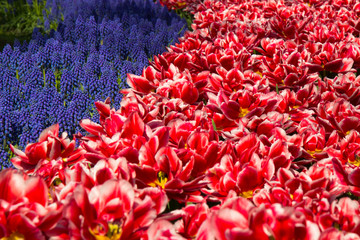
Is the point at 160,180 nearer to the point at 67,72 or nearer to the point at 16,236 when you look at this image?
the point at 16,236

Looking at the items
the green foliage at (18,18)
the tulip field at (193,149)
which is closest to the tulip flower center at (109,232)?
the tulip field at (193,149)

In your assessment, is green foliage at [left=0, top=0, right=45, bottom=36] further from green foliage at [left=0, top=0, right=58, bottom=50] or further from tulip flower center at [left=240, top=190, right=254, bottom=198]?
tulip flower center at [left=240, top=190, right=254, bottom=198]

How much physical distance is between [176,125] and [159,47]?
2.35 meters

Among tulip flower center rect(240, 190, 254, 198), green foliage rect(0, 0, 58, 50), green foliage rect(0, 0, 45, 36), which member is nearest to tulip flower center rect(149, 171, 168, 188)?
tulip flower center rect(240, 190, 254, 198)

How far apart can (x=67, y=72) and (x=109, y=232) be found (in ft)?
6.79

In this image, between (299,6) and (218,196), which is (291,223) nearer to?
(218,196)

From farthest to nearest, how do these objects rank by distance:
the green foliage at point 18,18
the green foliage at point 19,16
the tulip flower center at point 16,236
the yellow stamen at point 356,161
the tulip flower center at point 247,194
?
the green foliage at point 19,16, the green foliage at point 18,18, the yellow stamen at point 356,161, the tulip flower center at point 247,194, the tulip flower center at point 16,236

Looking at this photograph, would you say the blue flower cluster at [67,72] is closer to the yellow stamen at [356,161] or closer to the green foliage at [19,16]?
the yellow stamen at [356,161]

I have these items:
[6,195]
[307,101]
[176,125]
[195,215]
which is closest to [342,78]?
[307,101]

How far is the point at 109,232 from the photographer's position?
877mm

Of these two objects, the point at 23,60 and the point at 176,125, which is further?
the point at 23,60

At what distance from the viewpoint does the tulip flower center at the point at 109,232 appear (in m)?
0.86

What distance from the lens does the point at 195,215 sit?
972 millimetres

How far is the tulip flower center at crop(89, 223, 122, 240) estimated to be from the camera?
0.86 meters
